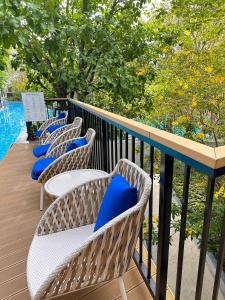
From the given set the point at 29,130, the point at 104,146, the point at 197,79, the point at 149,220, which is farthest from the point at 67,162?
the point at 29,130

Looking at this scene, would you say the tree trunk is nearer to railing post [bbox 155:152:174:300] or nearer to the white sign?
the white sign

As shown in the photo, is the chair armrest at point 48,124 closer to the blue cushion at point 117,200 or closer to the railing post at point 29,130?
the railing post at point 29,130

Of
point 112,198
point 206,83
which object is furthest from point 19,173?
point 206,83

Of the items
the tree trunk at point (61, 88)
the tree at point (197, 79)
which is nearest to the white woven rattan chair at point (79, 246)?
the tree at point (197, 79)

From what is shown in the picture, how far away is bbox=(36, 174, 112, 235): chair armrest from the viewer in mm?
1527

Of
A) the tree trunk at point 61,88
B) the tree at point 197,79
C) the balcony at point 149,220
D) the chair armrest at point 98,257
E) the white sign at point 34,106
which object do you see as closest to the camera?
the balcony at point 149,220

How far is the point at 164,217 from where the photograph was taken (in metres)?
1.18

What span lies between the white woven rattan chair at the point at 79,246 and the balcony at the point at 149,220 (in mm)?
153

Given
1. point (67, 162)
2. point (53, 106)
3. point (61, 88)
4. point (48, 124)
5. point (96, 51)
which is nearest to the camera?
point (67, 162)

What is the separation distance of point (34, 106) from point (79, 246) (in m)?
5.11

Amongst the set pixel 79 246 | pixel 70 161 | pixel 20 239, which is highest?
pixel 79 246

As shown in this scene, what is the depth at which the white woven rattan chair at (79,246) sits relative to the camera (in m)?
1.05

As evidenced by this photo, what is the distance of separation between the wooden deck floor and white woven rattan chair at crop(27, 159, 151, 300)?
28cm

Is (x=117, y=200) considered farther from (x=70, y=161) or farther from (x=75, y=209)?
(x=70, y=161)
